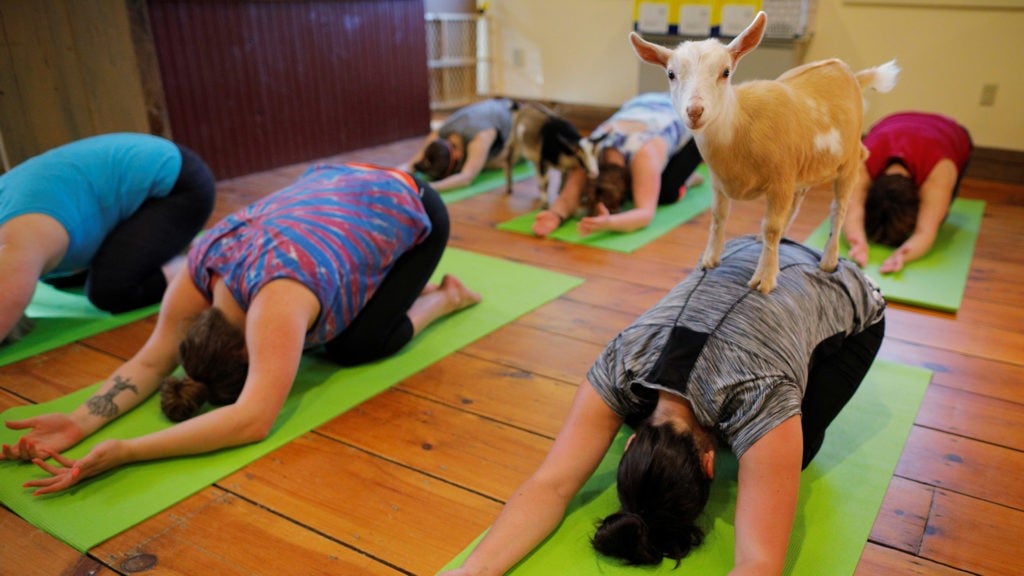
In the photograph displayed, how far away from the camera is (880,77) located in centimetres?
127

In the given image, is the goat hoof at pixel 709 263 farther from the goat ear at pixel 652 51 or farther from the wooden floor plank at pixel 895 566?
the wooden floor plank at pixel 895 566

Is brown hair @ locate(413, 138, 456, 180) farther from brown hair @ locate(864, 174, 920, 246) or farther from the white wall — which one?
brown hair @ locate(864, 174, 920, 246)

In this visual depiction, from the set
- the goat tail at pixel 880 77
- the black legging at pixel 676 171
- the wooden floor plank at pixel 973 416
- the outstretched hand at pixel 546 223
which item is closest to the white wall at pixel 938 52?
the black legging at pixel 676 171

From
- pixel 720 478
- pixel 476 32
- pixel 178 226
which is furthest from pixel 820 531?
pixel 476 32

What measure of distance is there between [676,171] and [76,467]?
2.78 m

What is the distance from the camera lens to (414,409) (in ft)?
5.63

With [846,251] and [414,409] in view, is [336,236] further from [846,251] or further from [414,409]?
[846,251]

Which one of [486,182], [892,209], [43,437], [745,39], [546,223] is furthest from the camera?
[486,182]

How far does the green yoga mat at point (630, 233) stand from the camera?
2.90 meters

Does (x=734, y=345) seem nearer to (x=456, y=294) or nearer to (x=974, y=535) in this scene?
(x=974, y=535)

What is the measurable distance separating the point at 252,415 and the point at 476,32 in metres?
4.65

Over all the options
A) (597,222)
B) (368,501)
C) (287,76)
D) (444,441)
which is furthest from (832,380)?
(287,76)

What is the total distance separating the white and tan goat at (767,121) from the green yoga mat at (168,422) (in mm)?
989

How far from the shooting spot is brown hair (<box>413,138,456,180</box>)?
3.71 m
